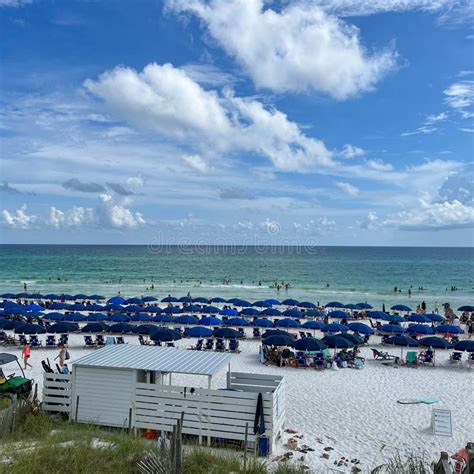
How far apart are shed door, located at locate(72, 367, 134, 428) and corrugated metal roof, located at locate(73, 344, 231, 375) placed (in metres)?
0.21

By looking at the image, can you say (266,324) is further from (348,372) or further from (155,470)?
(155,470)

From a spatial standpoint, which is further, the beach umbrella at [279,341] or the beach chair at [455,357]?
the beach chair at [455,357]

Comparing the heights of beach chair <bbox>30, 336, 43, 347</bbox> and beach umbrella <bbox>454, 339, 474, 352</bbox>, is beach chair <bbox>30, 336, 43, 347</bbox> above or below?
below

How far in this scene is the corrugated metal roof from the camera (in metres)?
10.6

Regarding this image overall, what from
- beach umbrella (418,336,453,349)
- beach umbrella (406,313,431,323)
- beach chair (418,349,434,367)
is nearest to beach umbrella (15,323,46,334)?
beach chair (418,349,434,367)

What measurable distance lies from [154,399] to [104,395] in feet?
4.16

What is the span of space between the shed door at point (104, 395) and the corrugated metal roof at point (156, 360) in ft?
0.70

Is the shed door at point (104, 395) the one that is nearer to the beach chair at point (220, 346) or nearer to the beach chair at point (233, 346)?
the beach chair at point (220, 346)

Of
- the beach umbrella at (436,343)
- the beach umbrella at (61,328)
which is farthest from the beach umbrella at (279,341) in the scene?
the beach umbrella at (61,328)

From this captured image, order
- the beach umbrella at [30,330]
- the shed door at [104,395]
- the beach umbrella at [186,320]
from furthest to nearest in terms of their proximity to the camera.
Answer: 1. the beach umbrella at [186,320]
2. the beach umbrella at [30,330]
3. the shed door at [104,395]

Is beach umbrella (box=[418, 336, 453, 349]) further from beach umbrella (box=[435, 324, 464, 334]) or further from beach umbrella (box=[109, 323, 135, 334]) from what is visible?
beach umbrella (box=[109, 323, 135, 334])

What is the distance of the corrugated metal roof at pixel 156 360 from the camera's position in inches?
419

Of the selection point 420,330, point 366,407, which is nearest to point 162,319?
point 420,330

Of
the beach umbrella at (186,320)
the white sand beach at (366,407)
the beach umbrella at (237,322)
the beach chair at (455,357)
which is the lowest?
the white sand beach at (366,407)
